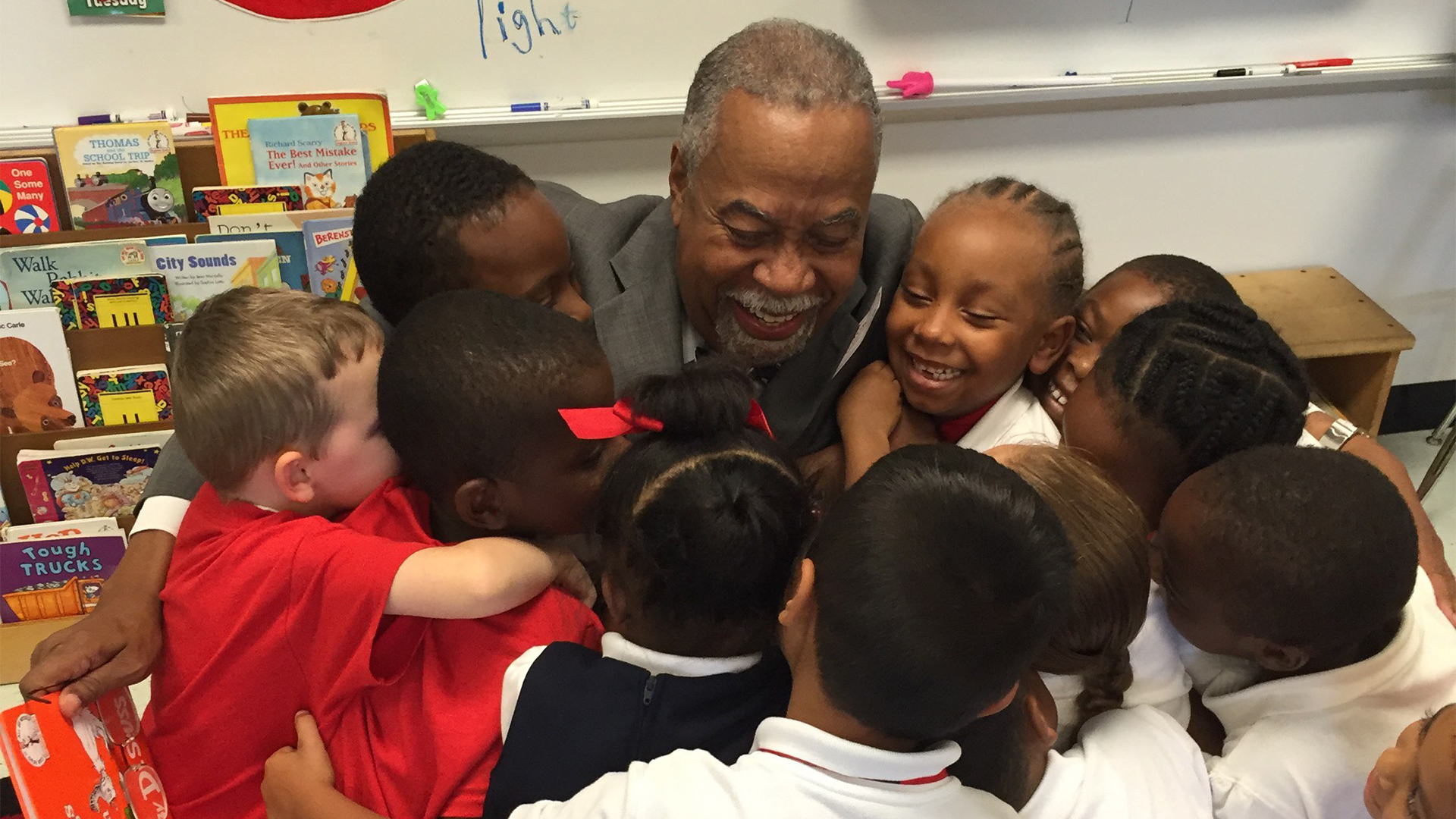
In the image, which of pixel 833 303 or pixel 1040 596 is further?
pixel 833 303

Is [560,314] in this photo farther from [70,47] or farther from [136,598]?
[70,47]

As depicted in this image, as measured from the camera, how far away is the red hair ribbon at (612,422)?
106cm

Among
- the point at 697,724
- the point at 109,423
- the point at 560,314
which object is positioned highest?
the point at 560,314

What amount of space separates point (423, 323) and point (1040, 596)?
31.4 inches

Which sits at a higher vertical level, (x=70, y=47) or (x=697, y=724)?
(x=70, y=47)

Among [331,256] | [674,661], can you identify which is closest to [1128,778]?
[674,661]

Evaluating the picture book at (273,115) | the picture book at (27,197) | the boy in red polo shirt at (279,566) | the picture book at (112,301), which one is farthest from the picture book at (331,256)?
the boy in red polo shirt at (279,566)

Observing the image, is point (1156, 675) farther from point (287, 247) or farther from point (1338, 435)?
point (287, 247)

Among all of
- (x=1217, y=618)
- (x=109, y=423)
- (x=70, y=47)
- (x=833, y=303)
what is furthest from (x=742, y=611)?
(x=70, y=47)

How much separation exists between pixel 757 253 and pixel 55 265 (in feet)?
5.53

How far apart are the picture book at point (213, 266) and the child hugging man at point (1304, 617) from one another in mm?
1950

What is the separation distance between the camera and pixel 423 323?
1.18m

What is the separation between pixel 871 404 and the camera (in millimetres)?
1645

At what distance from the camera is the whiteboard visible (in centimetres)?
214
